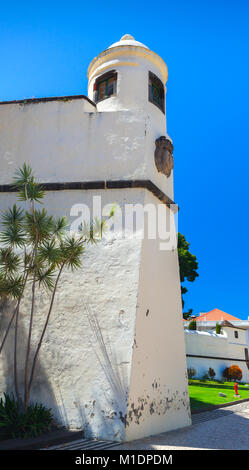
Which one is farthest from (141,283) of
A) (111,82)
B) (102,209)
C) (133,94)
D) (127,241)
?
(111,82)

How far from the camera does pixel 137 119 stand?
9656 mm

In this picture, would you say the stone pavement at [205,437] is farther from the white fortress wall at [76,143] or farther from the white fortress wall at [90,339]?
the white fortress wall at [76,143]

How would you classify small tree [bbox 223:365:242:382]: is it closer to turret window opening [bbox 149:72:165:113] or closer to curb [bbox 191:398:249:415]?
curb [bbox 191:398:249:415]

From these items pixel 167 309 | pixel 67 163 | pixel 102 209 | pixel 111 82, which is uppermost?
pixel 111 82

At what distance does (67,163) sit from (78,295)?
3633 mm

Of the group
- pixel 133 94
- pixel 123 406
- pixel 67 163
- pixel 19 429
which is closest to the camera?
pixel 19 429

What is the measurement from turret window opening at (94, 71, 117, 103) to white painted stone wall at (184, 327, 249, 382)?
1955cm

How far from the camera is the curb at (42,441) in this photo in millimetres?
5387

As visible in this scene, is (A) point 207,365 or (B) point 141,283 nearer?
(B) point 141,283

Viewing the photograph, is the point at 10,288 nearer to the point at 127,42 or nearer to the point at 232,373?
the point at 127,42

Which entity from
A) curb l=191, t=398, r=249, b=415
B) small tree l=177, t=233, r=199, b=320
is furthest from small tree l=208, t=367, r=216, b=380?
curb l=191, t=398, r=249, b=415

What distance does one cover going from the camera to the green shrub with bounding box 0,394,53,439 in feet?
19.9

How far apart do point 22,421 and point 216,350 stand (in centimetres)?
2469
